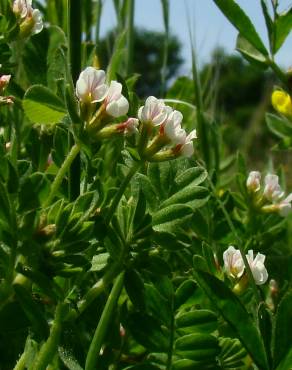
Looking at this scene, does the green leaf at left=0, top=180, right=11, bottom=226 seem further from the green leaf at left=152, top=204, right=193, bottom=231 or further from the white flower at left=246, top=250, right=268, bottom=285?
the white flower at left=246, top=250, right=268, bottom=285

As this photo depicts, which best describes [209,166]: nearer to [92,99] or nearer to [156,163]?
[156,163]

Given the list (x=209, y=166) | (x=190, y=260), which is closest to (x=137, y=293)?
(x=190, y=260)

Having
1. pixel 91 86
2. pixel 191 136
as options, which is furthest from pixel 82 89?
pixel 191 136

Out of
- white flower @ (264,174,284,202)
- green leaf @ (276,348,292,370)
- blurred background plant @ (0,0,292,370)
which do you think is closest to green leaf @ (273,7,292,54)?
blurred background plant @ (0,0,292,370)

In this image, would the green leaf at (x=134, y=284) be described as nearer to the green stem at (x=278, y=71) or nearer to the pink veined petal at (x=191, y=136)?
the pink veined petal at (x=191, y=136)

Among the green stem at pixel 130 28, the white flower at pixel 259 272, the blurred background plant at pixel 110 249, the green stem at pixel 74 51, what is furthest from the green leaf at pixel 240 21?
the green stem at pixel 130 28

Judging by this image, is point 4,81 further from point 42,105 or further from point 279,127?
point 279,127
